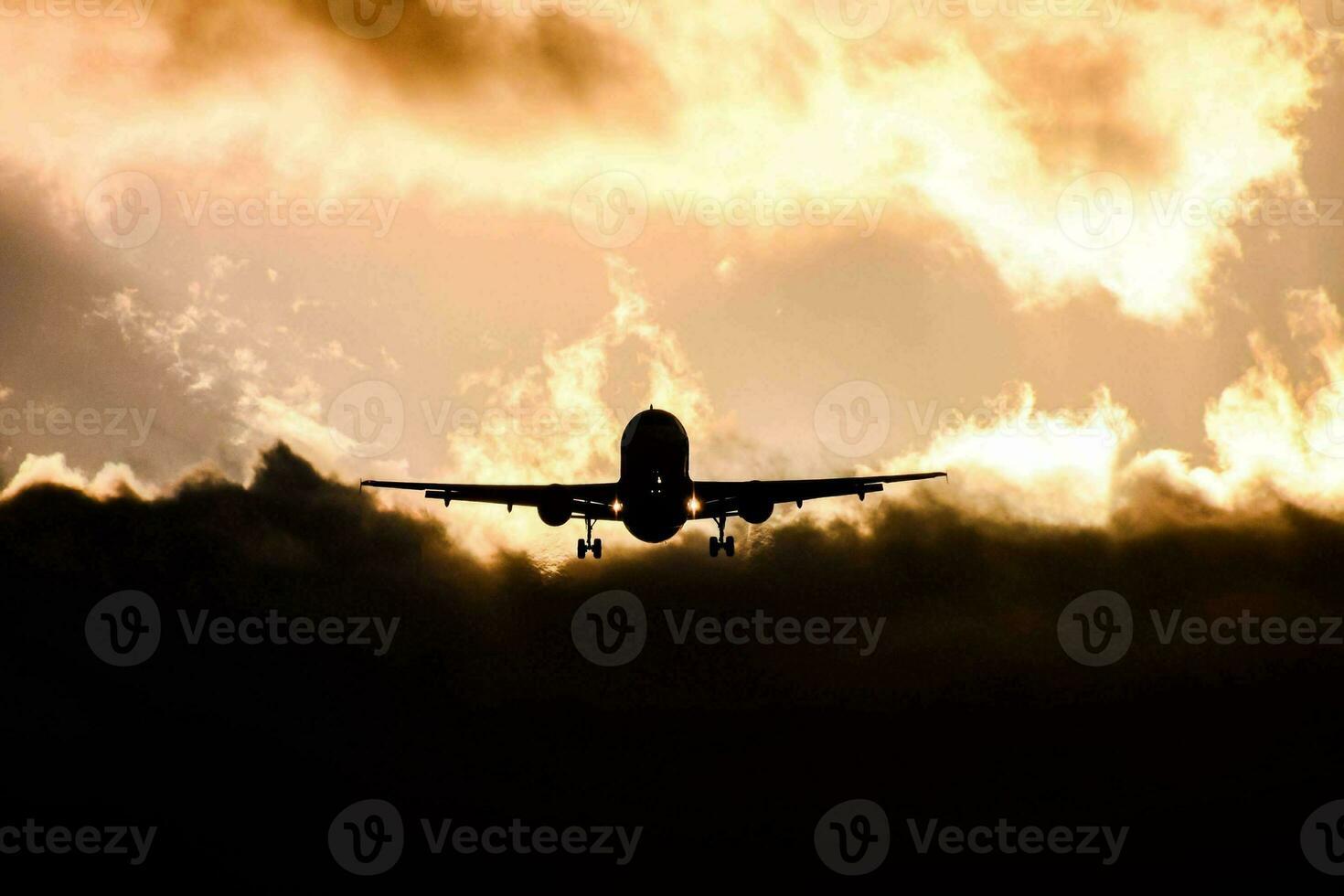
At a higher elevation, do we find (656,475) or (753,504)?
(753,504)

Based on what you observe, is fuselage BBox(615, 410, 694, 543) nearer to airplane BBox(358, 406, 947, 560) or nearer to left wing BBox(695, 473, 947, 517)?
airplane BBox(358, 406, 947, 560)

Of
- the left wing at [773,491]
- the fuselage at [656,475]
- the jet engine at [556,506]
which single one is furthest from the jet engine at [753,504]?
the jet engine at [556,506]

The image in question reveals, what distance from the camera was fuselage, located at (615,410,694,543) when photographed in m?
61.2

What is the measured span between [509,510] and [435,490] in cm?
595

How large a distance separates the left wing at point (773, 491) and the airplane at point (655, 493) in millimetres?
49

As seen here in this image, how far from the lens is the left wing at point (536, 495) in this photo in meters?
66.8

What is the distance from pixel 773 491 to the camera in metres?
69.4

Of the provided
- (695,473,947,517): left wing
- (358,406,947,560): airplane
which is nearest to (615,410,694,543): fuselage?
(358,406,947,560): airplane

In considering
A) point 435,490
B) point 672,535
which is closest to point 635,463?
point 672,535

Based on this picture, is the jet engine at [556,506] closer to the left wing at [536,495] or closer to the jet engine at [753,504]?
the left wing at [536,495]

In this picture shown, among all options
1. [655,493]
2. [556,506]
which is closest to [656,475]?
[655,493]

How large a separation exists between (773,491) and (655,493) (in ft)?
33.6

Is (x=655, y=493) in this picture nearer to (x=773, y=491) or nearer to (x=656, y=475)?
(x=656, y=475)

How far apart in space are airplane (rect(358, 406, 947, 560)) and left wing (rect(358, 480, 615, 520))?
5 cm
